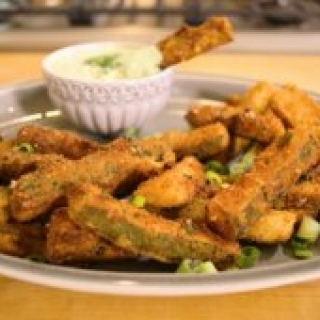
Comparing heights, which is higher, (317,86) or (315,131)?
(315,131)

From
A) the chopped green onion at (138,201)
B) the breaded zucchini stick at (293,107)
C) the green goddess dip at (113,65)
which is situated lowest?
the chopped green onion at (138,201)

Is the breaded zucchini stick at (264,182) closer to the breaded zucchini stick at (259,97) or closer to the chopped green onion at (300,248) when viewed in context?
the chopped green onion at (300,248)

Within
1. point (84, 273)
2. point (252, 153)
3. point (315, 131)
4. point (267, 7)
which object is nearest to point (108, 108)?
→ point (252, 153)

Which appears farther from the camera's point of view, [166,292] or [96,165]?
[96,165]

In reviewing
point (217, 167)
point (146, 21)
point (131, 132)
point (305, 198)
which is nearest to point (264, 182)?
point (305, 198)

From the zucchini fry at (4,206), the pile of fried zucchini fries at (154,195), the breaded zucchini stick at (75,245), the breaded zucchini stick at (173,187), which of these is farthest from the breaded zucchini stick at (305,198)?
the zucchini fry at (4,206)

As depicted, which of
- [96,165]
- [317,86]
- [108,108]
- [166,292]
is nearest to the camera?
Result: [166,292]

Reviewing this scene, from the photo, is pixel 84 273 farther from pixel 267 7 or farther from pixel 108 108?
pixel 267 7
